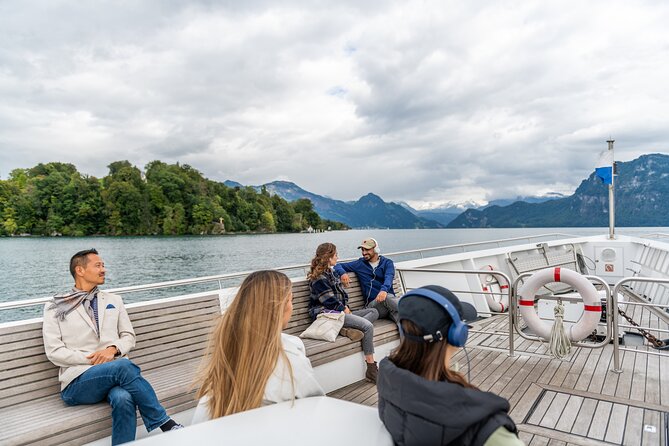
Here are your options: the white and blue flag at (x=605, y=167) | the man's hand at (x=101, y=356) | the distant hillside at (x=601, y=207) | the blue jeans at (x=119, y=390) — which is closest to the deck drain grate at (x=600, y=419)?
the blue jeans at (x=119, y=390)

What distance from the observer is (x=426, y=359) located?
1.29 meters

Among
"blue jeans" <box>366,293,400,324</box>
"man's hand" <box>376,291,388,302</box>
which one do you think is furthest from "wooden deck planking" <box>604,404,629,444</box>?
"man's hand" <box>376,291,388,302</box>

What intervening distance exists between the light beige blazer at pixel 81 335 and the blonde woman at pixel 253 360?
171 centimetres

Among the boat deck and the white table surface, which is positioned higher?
the white table surface

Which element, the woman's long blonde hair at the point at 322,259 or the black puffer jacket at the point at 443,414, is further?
the woman's long blonde hair at the point at 322,259

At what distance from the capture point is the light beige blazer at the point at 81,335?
9.25 feet

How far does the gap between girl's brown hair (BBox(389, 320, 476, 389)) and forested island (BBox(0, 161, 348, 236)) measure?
6610 centimetres

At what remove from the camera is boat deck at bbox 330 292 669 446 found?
2.95 meters

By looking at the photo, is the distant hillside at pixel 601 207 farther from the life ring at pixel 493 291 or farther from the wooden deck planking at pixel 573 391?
the wooden deck planking at pixel 573 391

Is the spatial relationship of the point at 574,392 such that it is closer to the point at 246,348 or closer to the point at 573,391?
the point at 573,391

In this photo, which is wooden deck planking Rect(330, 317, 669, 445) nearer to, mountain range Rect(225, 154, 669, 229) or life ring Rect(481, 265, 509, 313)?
life ring Rect(481, 265, 509, 313)

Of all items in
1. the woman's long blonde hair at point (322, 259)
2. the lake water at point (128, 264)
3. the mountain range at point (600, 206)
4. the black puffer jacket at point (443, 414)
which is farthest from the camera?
the mountain range at point (600, 206)

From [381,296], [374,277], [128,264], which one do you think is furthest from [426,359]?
[128,264]

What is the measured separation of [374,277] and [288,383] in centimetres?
354
